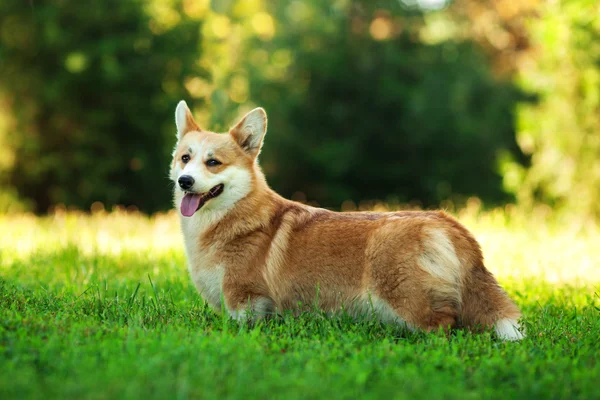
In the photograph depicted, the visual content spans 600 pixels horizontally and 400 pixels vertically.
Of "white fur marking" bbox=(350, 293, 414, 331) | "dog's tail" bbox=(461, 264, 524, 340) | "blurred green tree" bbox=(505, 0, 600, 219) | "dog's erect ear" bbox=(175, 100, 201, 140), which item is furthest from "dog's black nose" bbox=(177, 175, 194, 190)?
"blurred green tree" bbox=(505, 0, 600, 219)

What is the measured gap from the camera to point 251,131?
4.88 meters

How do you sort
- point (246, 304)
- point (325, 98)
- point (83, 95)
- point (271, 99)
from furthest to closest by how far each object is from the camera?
1. point (271, 99)
2. point (325, 98)
3. point (83, 95)
4. point (246, 304)

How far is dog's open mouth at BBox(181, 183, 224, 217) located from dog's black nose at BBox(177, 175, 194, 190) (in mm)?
171

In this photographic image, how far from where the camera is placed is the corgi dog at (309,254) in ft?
13.2

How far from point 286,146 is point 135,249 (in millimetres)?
10139

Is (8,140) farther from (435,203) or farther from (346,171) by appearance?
(435,203)

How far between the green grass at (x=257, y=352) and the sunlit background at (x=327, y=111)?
240 cm

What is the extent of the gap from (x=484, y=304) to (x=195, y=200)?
6.94 ft

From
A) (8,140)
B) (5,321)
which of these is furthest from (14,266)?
(8,140)

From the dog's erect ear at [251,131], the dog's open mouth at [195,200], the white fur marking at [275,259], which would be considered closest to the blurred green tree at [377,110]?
the dog's erect ear at [251,131]

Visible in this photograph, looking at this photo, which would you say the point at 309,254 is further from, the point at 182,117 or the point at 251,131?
the point at 182,117

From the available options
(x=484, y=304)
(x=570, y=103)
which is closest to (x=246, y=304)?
(x=484, y=304)

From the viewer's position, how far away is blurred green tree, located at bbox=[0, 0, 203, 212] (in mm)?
14242

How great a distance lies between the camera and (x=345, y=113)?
56.6 ft
